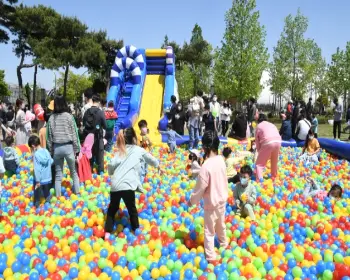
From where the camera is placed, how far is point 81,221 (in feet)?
16.2

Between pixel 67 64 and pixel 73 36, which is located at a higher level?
pixel 73 36

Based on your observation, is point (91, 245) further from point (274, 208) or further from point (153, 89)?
point (153, 89)

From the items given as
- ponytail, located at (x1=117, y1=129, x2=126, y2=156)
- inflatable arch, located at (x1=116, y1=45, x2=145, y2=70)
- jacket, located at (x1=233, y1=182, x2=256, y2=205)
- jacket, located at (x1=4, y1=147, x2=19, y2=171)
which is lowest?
jacket, located at (x1=233, y1=182, x2=256, y2=205)

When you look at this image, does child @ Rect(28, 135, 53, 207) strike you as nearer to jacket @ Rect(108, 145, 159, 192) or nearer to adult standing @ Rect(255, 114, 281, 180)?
jacket @ Rect(108, 145, 159, 192)

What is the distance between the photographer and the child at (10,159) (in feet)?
23.9

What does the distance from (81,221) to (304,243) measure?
2.90 m

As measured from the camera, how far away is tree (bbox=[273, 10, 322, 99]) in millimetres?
28516

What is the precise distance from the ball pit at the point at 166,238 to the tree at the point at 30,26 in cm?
2175

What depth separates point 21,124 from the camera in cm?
995

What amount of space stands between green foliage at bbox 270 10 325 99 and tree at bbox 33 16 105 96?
13898mm

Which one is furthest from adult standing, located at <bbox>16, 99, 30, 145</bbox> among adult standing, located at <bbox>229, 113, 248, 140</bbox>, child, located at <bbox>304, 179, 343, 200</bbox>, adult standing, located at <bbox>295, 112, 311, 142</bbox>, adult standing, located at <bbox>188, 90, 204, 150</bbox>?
adult standing, located at <bbox>295, 112, 311, 142</bbox>

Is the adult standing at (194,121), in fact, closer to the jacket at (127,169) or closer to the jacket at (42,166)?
the jacket at (42,166)

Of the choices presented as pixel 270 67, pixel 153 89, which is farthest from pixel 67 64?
pixel 270 67

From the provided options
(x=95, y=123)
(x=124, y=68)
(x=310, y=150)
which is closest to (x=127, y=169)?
(x=95, y=123)
